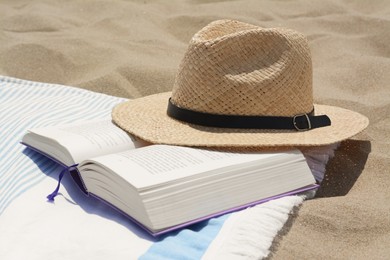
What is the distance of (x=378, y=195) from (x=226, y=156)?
15.0 inches

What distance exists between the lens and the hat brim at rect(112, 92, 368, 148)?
138 centimetres

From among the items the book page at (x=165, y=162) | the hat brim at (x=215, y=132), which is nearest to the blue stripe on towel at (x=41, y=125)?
the book page at (x=165, y=162)

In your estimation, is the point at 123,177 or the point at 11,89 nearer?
the point at 123,177

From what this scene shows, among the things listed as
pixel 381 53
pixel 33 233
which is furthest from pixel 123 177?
pixel 381 53

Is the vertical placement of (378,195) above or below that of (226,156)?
below

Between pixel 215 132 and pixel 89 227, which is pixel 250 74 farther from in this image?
pixel 89 227

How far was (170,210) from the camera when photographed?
117 centimetres

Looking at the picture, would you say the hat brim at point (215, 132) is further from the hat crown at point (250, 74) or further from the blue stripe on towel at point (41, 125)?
the blue stripe on towel at point (41, 125)

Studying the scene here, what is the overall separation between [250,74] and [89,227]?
516 mm

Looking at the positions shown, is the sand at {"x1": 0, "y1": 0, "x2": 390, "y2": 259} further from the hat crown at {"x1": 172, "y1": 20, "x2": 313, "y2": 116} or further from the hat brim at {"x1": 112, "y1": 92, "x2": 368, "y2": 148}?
the hat crown at {"x1": 172, "y1": 20, "x2": 313, "y2": 116}

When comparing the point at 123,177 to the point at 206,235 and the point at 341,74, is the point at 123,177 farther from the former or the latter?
the point at 341,74

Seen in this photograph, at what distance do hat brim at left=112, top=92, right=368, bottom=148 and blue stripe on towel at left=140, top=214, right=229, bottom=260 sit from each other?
0.73 ft

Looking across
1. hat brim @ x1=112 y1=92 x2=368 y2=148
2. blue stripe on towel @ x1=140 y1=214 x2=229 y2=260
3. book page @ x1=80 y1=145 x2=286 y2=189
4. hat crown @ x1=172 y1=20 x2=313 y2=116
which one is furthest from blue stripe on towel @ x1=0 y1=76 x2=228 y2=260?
hat crown @ x1=172 y1=20 x2=313 y2=116

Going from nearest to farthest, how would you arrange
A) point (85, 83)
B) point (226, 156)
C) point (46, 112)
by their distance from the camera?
point (226, 156), point (46, 112), point (85, 83)
